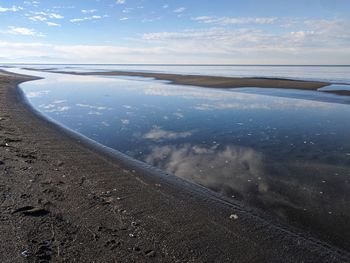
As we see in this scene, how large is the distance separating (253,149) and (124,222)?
7.00m

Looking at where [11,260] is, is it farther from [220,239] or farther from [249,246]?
[249,246]

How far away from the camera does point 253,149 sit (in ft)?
38.2

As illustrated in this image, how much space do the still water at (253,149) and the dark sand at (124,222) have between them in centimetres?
79

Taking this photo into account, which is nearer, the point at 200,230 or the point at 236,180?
the point at 200,230

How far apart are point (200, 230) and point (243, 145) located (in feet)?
22.4

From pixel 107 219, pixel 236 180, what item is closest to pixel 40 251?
pixel 107 219

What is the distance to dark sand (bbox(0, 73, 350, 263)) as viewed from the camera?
195 inches

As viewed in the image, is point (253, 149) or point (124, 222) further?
point (253, 149)

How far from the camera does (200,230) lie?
19.2 feet

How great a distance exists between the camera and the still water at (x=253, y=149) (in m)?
7.25

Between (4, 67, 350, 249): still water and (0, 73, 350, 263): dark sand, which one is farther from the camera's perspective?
(4, 67, 350, 249): still water

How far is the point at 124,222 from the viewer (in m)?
5.89

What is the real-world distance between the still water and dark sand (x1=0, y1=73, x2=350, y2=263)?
79cm

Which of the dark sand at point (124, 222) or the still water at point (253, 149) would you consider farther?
the still water at point (253, 149)
